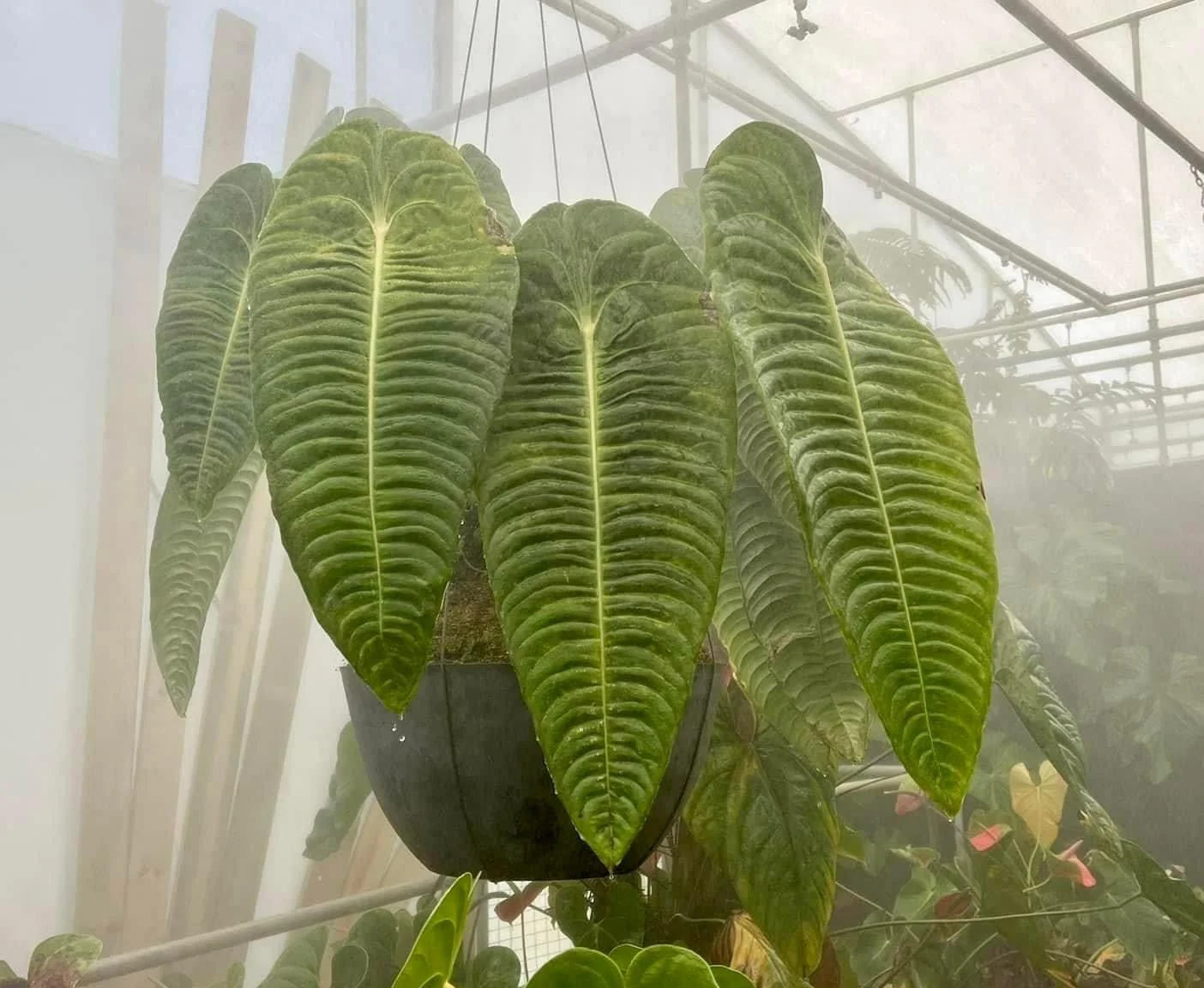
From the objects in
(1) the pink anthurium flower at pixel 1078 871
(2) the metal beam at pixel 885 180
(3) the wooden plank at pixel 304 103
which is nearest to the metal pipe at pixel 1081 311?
(2) the metal beam at pixel 885 180

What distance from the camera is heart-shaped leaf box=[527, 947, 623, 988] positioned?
43 centimetres

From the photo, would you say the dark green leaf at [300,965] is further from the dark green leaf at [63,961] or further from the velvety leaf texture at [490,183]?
the velvety leaf texture at [490,183]

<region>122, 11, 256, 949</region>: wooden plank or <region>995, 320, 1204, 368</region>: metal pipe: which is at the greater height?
<region>995, 320, 1204, 368</region>: metal pipe

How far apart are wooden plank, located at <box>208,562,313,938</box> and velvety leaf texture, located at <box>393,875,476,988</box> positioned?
1.11 metres

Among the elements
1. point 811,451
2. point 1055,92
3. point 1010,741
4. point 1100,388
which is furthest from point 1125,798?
point 811,451

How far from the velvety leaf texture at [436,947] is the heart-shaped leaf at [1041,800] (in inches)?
60.0

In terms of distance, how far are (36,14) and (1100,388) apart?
197 centimetres

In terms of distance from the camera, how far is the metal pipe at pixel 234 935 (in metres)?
1.12

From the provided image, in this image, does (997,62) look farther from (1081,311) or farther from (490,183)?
(490,183)

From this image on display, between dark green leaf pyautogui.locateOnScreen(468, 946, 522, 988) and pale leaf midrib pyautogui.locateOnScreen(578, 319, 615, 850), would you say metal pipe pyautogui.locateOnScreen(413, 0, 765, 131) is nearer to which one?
pale leaf midrib pyautogui.locateOnScreen(578, 319, 615, 850)

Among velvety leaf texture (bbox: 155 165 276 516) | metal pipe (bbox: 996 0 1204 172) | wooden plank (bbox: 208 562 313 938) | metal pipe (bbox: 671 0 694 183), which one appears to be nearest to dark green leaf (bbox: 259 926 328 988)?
wooden plank (bbox: 208 562 313 938)

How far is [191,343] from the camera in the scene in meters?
0.69

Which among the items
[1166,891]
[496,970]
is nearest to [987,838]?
[1166,891]

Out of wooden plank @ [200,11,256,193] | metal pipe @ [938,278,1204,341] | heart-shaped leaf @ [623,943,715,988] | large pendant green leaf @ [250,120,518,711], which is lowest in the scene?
heart-shaped leaf @ [623,943,715,988]
